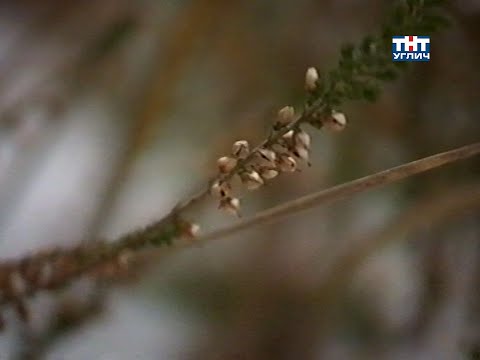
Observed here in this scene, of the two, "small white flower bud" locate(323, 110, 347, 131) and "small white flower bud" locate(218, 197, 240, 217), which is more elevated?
"small white flower bud" locate(323, 110, 347, 131)

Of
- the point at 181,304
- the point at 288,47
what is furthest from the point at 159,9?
the point at 181,304

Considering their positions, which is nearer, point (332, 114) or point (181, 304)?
point (332, 114)

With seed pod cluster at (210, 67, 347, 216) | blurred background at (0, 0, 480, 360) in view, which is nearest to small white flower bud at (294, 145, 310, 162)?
seed pod cluster at (210, 67, 347, 216)

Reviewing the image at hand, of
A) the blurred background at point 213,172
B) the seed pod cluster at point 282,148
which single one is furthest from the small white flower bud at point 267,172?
the blurred background at point 213,172

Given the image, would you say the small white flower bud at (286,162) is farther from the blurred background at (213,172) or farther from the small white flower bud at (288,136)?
the blurred background at (213,172)

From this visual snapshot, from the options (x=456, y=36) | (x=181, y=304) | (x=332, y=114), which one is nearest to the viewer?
(x=332, y=114)

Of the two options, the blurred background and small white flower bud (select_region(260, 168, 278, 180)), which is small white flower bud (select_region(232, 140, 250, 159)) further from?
the blurred background

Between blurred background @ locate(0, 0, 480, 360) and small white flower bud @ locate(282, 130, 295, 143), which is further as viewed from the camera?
blurred background @ locate(0, 0, 480, 360)

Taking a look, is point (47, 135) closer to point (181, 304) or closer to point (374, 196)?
point (181, 304)

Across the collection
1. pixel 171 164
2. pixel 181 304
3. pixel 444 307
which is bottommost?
pixel 444 307
